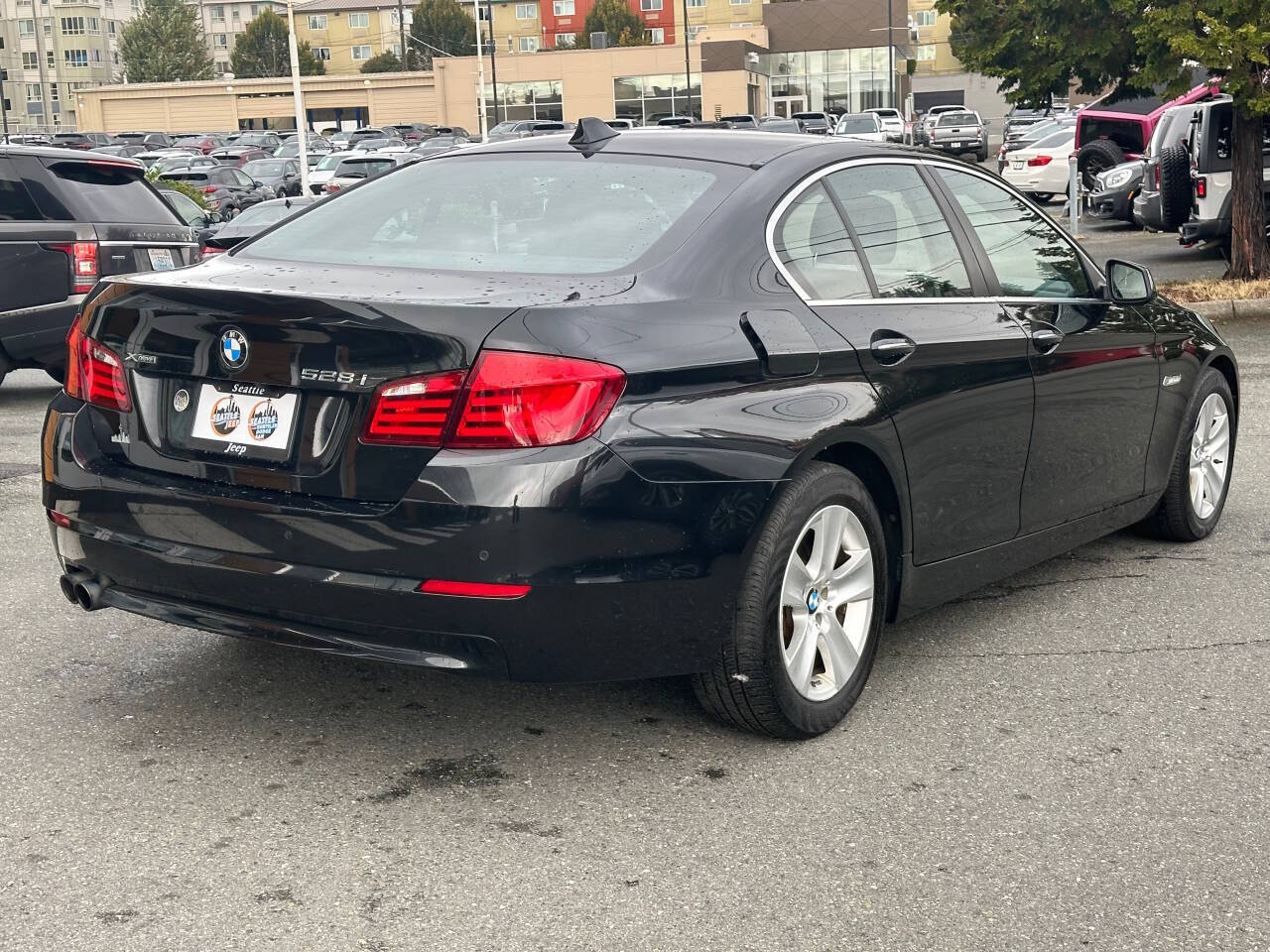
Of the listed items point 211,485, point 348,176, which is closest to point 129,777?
point 211,485

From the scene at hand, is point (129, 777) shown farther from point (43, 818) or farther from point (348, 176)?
point (348, 176)

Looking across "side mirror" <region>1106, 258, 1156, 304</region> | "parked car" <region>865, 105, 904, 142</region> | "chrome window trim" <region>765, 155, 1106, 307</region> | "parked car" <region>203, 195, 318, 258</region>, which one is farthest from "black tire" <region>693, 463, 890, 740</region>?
"parked car" <region>865, 105, 904, 142</region>

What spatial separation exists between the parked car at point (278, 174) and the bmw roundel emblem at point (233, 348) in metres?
37.9

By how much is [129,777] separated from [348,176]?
37008 mm

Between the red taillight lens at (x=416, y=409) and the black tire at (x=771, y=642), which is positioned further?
the black tire at (x=771, y=642)

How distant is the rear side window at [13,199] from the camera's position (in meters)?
10.3

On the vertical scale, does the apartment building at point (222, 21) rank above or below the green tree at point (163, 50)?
above

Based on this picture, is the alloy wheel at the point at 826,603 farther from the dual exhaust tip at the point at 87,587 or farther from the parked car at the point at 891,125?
the parked car at the point at 891,125

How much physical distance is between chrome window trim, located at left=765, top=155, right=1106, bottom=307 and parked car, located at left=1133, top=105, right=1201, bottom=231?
1281 centimetres

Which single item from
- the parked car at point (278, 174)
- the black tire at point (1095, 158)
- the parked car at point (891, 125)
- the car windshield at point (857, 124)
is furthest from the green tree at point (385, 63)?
the black tire at point (1095, 158)

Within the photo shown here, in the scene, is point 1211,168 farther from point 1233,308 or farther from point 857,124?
point 857,124

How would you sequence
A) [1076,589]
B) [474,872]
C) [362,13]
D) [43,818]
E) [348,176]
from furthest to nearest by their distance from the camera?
[362,13] < [348,176] < [1076,589] < [43,818] < [474,872]

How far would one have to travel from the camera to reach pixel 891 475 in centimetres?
429

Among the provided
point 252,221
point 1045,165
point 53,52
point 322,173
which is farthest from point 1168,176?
point 53,52
